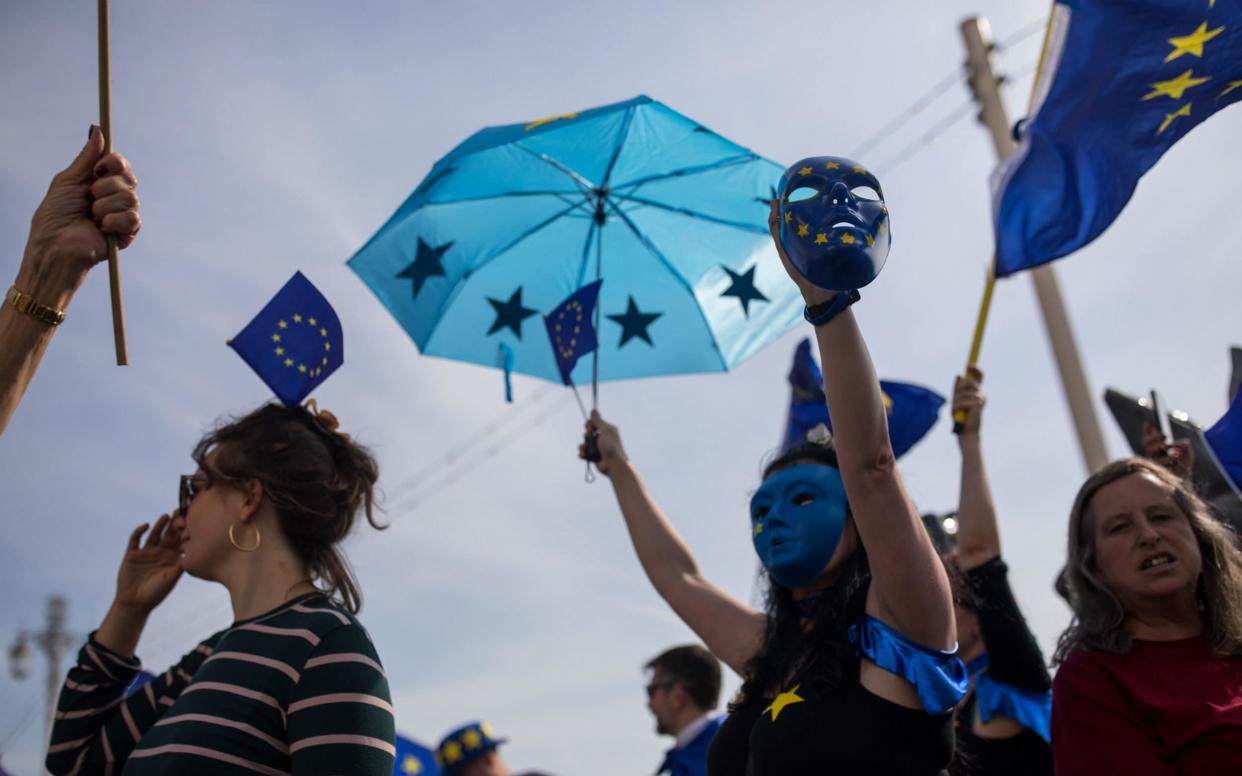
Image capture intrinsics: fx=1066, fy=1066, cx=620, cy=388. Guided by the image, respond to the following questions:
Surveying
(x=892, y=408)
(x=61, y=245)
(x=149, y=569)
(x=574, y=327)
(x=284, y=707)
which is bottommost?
(x=284, y=707)

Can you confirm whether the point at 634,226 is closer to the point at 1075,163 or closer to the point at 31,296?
the point at 1075,163

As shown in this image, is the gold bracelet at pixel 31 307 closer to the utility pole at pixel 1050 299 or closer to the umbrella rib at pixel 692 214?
the umbrella rib at pixel 692 214

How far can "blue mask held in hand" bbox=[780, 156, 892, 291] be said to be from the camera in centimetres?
181

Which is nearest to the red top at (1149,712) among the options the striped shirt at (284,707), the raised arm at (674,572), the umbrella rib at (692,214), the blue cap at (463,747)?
the raised arm at (674,572)

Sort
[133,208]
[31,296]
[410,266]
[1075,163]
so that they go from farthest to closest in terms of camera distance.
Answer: [410,266] < [1075,163] < [133,208] < [31,296]

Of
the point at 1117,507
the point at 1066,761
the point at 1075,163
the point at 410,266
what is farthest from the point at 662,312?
the point at 1066,761

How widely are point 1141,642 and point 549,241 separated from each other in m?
2.73

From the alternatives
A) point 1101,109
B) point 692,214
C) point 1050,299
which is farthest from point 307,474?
point 1050,299

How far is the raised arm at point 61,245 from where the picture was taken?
1993mm

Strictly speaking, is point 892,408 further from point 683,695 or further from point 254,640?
point 254,640

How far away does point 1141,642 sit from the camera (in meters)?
2.57

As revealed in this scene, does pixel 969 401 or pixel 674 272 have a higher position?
pixel 674 272

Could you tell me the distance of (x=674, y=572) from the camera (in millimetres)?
3238

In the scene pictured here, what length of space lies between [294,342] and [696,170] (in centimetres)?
200
